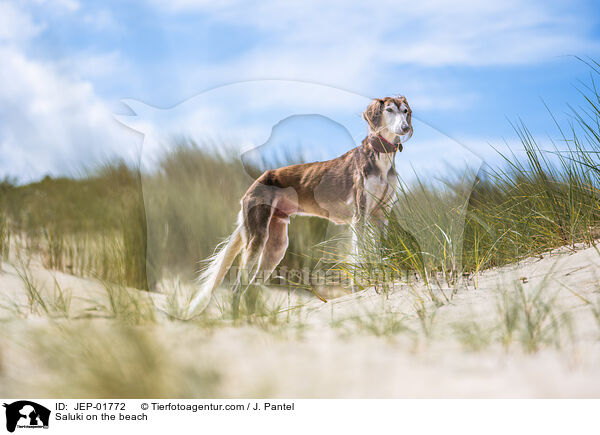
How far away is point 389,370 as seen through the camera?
71.8 inches

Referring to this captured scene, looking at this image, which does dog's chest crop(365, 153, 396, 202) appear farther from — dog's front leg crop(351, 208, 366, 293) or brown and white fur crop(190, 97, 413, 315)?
dog's front leg crop(351, 208, 366, 293)

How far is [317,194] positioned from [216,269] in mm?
689

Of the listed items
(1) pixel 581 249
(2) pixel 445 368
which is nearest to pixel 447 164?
(1) pixel 581 249

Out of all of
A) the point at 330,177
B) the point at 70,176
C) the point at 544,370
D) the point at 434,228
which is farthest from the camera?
the point at 70,176

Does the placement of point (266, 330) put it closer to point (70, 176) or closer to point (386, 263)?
point (386, 263)

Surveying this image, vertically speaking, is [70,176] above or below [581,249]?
above

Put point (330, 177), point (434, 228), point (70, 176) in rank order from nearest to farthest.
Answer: point (330, 177)
point (434, 228)
point (70, 176)

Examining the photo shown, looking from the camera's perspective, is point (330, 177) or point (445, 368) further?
point (330, 177)

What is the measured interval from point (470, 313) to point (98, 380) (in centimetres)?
165

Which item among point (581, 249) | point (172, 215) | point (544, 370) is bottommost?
point (544, 370)
